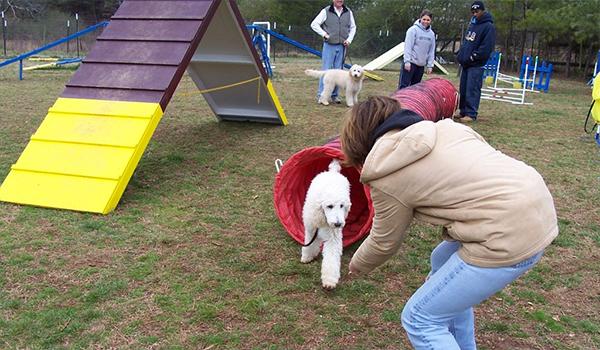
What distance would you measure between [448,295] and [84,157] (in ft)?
11.8

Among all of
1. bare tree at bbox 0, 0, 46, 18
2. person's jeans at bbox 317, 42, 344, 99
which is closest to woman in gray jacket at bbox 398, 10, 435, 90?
person's jeans at bbox 317, 42, 344, 99

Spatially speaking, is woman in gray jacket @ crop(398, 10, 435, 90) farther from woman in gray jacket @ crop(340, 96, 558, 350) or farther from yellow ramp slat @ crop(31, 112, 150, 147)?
woman in gray jacket @ crop(340, 96, 558, 350)

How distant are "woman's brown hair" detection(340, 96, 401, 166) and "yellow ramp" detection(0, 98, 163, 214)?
2808 millimetres

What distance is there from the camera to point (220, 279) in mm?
3287

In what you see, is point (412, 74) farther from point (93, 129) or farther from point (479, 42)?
point (93, 129)

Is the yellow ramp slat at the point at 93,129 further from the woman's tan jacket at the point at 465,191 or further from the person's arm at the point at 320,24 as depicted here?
the person's arm at the point at 320,24

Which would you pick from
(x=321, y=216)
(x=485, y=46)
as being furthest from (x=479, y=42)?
(x=321, y=216)

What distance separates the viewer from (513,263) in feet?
5.83

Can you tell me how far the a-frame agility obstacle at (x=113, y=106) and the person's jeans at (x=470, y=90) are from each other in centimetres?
409

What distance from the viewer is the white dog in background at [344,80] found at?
9.48 meters

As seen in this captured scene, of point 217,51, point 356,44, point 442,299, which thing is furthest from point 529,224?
point 356,44

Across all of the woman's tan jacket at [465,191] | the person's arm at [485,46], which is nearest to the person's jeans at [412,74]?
the person's arm at [485,46]

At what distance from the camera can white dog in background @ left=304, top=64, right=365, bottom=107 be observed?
373 inches

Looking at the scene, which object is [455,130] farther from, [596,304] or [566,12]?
[566,12]
